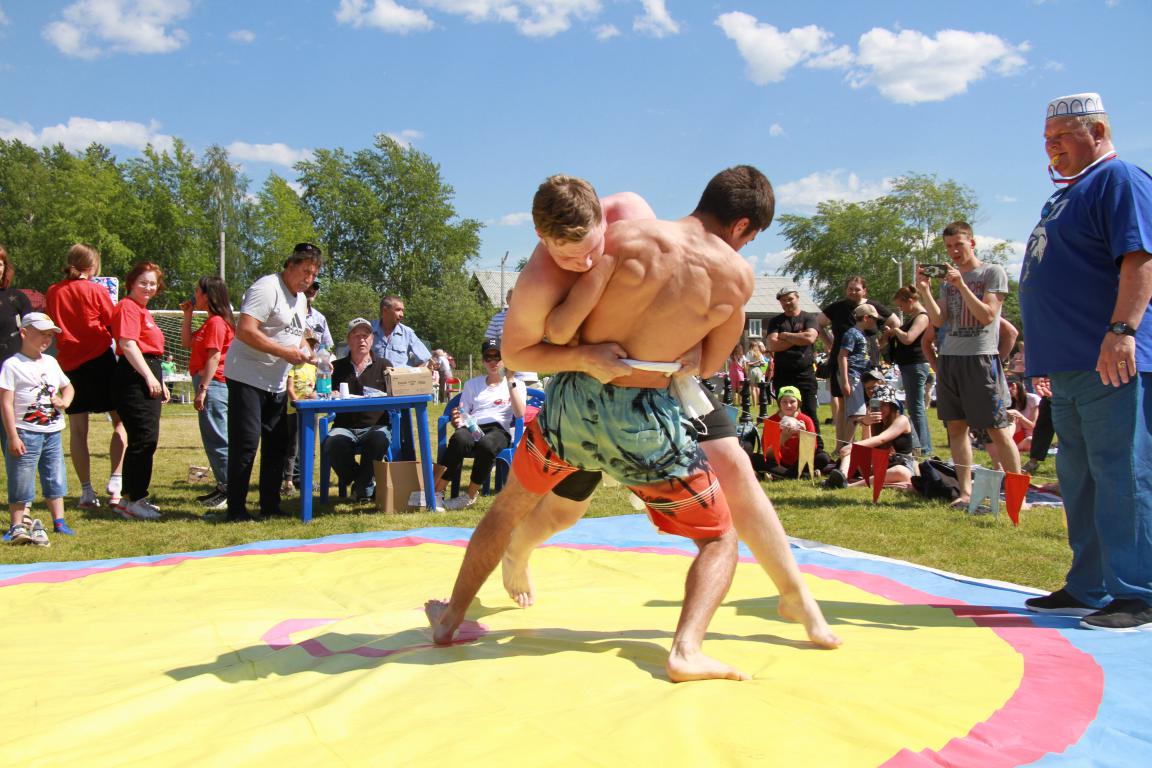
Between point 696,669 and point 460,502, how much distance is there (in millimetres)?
4635

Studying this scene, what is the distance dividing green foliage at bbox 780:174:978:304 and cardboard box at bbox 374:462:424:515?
46.9 m

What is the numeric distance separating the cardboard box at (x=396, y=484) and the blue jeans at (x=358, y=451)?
299mm

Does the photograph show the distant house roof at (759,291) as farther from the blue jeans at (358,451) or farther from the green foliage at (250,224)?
the blue jeans at (358,451)

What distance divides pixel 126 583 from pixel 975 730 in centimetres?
379

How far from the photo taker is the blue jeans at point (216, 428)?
6.85 m

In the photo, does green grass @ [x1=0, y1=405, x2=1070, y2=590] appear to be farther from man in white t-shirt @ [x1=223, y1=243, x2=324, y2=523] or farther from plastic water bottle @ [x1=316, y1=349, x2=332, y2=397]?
plastic water bottle @ [x1=316, y1=349, x2=332, y2=397]

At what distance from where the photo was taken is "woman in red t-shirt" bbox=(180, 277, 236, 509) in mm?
6863

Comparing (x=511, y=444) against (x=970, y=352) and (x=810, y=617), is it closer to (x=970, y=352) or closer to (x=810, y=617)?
(x=970, y=352)

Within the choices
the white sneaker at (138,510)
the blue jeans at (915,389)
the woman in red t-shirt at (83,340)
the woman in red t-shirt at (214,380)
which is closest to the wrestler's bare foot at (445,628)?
the white sneaker at (138,510)

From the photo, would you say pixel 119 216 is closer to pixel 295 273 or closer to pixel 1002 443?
pixel 295 273

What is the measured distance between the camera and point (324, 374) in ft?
22.4

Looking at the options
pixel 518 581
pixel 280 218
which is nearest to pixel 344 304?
pixel 280 218

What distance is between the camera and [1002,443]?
19.7ft

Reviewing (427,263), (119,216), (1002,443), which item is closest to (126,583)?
(1002,443)
